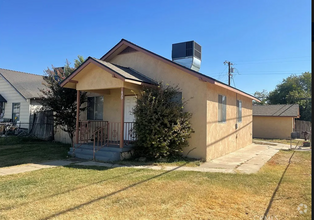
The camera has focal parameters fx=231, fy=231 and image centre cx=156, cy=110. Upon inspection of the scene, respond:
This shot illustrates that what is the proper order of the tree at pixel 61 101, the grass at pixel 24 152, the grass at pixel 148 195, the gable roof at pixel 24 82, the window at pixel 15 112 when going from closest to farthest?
the grass at pixel 148 195, the grass at pixel 24 152, the tree at pixel 61 101, the gable roof at pixel 24 82, the window at pixel 15 112

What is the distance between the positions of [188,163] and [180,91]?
2.90m

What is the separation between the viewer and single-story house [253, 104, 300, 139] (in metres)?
22.0

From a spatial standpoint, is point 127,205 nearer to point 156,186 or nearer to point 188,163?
point 156,186

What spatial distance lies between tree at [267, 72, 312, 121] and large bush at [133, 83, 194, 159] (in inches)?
1218

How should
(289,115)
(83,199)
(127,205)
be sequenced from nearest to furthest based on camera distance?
1. (127,205)
2. (83,199)
3. (289,115)

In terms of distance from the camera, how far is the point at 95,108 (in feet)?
38.5

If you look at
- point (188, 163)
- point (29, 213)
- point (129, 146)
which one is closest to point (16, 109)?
point (129, 146)

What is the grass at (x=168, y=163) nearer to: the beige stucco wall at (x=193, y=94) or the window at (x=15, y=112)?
the beige stucco wall at (x=193, y=94)

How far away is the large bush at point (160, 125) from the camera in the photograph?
802 cm

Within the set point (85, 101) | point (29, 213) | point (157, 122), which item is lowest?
point (29, 213)

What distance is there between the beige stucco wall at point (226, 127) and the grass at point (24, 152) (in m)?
6.02

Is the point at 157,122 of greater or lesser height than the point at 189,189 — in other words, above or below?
above

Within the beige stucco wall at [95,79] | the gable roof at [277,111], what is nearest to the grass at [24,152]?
the beige stucco wall at [95,79]

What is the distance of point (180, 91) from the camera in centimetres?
939
